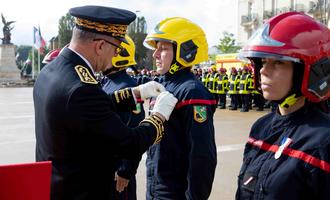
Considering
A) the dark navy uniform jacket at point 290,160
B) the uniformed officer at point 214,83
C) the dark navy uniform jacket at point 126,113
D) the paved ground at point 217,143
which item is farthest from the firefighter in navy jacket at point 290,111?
the uniformed officer at point 214,83

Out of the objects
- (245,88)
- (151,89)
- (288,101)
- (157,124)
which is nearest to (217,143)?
(151,89)

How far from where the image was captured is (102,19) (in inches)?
93.1

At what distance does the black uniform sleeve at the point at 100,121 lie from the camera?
2.17 m

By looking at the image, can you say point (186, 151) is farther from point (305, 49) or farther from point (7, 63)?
point (7, 63)

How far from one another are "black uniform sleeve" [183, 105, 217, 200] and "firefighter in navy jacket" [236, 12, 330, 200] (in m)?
0.67

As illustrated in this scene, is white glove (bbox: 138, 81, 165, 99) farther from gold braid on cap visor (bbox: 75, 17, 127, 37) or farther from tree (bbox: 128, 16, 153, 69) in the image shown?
tree (bbox: 128, 16, 153, 69)

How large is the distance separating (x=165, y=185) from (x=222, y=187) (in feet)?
9.06

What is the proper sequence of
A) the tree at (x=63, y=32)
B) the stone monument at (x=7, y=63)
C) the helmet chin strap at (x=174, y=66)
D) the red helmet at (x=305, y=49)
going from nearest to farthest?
the red helmet at (x=305, y=49)
the helmet chin strap at (x=174, y=66)
the stone monument at (x=7, y=63)
the tree at (x=63, y=32)

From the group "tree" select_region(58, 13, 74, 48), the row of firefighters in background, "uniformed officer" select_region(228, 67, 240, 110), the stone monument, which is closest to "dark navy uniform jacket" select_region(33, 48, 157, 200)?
the row of firefighters in background

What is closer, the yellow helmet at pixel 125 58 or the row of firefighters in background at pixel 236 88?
the yellow helmet at pixel 125 58

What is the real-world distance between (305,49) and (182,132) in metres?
1.22

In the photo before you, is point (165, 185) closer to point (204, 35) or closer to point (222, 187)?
point (204, 35)

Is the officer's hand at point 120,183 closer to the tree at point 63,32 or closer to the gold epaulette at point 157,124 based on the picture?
the gold epaulette at point 157,124

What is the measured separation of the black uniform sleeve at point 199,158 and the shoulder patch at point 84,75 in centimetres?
78
